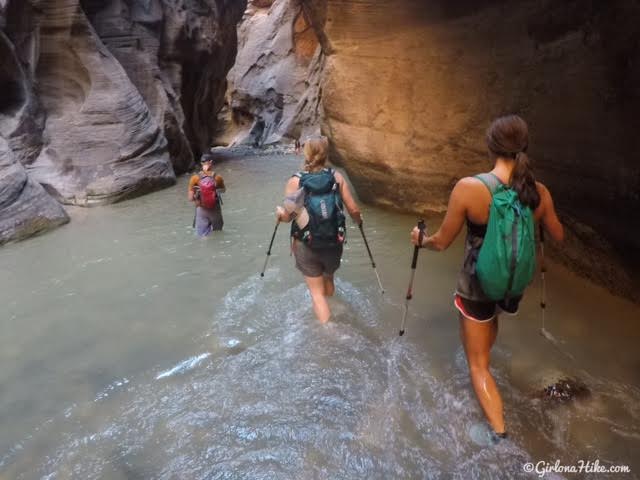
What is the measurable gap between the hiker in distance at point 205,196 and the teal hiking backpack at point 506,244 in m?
4.95

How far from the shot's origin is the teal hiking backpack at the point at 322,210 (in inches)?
140

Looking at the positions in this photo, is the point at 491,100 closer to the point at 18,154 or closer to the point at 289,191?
the point at 289,191

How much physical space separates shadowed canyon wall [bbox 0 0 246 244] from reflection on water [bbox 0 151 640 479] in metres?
3.99

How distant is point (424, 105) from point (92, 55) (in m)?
8.30

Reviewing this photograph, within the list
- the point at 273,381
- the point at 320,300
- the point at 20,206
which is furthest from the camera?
the point at 20,206

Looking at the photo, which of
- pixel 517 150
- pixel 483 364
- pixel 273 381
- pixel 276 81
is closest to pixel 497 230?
pixel 517 150

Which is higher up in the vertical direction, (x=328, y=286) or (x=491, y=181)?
(x=491, y=181)

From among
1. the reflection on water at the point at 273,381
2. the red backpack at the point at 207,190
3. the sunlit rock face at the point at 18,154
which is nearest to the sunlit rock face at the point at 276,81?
the sunlit rock face at the point at 18,154

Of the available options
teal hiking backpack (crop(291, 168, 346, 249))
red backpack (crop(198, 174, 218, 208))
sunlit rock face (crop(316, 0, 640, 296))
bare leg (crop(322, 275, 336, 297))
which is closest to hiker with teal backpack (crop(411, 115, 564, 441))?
teal hiking backpack (crop(291, 168, 346, 249))

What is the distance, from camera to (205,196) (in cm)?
689

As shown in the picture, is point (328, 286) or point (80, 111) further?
point (80, 111)

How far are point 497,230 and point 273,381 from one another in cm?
192

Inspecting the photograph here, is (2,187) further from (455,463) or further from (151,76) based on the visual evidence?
(455,463)

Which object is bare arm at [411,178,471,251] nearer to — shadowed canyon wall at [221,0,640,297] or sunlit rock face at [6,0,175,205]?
shadowed canyon wall at [221,0,640,297]
